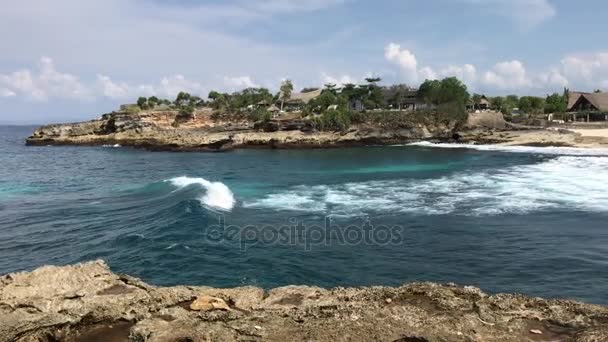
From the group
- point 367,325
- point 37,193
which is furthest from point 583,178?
point 37,193

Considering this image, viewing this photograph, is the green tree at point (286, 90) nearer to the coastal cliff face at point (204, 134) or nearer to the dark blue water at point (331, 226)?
the coastal cliff face at point (204, 134)

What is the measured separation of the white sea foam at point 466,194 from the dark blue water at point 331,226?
0.11 meters

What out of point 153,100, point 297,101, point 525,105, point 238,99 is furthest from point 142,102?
point 525,105

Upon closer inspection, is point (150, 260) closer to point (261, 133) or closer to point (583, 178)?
point (583, 178)

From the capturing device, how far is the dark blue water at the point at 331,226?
17500 millimetres

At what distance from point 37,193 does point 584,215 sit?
36596 mm

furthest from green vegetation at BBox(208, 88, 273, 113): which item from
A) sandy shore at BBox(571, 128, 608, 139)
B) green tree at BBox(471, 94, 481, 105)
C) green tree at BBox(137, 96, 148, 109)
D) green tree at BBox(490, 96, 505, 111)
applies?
sandy shore at BBox(571, 128, 608, 139)

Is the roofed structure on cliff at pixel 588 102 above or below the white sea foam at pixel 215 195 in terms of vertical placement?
above

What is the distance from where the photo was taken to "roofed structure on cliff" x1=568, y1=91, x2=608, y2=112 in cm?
9669

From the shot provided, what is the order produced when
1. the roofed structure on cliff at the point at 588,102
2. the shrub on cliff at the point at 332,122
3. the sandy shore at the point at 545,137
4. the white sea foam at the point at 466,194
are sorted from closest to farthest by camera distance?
1. the white sea foam at the point at 466,194
2. the sandy shore at the point at 545,137
3. the shrub on cliff at the point at 332,122
4. the roofed structure on cliff at the point at 588,102

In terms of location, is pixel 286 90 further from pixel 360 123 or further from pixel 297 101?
pixel 360 123

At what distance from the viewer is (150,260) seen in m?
19.0

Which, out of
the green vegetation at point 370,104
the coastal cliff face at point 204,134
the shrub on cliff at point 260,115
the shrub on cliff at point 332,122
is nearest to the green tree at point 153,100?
the green vegetation at point 370,104

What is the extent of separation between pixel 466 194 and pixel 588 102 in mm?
80674
